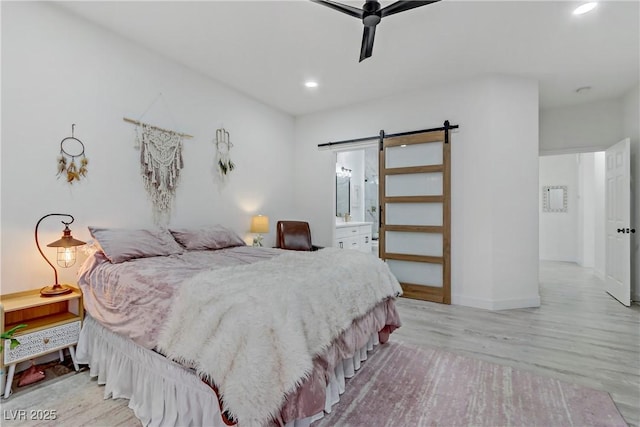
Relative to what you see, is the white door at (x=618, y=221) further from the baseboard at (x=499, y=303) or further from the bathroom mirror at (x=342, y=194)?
the bathroom mirror at (x=342, y=194)

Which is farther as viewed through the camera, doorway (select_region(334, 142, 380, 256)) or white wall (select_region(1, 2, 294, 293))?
doorway (select_region(334, 142, 380, 256))

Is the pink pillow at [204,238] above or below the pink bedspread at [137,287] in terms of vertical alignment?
above

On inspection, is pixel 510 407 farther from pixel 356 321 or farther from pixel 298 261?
pixel 298 261

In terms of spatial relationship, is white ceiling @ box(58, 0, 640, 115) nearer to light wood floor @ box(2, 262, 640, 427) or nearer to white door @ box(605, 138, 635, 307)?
white door @ box(605, 138, 635, 307)

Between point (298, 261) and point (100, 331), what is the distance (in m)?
1.50

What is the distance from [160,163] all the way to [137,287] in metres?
1.67

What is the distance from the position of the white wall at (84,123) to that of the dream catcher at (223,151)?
89 mm

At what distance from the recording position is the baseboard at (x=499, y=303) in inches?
139

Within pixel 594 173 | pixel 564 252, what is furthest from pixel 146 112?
pixel 564 252

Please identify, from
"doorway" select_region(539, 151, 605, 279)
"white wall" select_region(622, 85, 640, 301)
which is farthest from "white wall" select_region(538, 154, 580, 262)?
"white wall" select_region(622, 85, 640, 301)

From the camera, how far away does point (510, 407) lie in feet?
5.87

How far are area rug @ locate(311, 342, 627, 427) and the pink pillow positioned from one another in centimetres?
186

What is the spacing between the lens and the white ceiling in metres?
2.44

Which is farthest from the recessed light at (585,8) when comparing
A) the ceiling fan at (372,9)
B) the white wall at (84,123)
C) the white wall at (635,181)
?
the white wall at (84,123)
